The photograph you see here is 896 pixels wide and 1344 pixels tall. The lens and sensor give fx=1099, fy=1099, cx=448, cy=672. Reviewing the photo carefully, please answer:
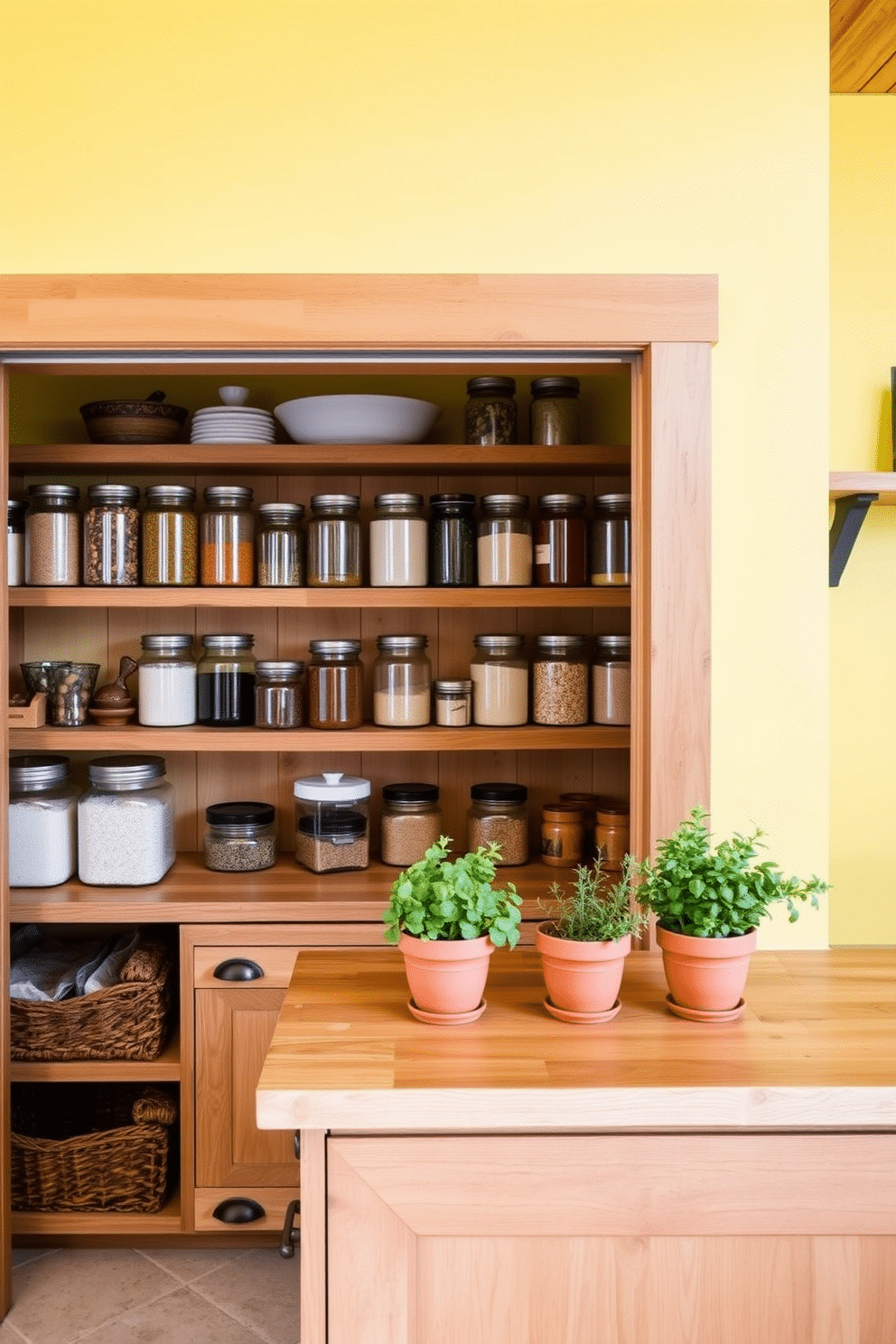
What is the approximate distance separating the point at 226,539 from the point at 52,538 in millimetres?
416

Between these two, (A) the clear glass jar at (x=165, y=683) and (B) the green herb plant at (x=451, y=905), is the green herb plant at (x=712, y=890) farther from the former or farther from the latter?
(A) the clear glass jar at (x=165, y=683)

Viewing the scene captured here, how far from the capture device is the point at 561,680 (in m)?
2.72

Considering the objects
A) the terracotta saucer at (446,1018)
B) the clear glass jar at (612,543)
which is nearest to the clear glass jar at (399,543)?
the clear glass jar at (612,543)

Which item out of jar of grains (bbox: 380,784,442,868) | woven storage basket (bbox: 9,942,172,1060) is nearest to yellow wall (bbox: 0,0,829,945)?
jar of grains (bbox: 380,784,442,868)

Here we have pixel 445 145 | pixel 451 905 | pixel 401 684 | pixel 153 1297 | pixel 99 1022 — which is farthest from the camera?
pixel 401 684

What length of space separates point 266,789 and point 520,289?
1.55 m

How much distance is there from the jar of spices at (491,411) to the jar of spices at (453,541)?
16 centimetres

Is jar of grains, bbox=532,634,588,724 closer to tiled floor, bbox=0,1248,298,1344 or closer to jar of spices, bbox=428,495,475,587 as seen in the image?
jar of spices, bbox=428,495,475,587

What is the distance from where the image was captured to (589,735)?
265cm

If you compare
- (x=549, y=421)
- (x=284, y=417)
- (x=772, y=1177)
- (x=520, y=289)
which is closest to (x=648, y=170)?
(x=520, y=289)

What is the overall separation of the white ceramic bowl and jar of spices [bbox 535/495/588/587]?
385mm

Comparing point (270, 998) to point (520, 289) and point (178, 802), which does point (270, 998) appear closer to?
point (178, 802)

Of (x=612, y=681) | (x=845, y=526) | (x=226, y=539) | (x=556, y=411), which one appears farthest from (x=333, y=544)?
(x=845, y=526)

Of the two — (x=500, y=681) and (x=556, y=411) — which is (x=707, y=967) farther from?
(x=556, y=411)
